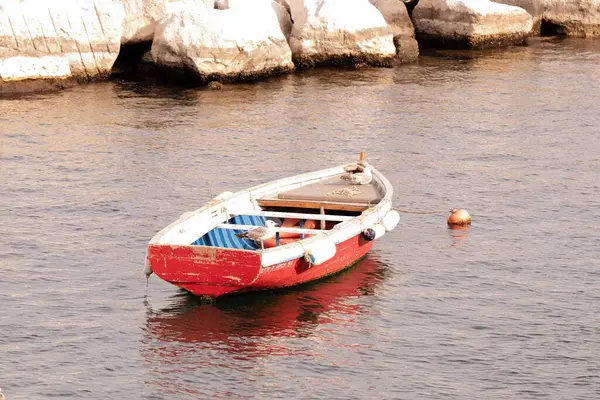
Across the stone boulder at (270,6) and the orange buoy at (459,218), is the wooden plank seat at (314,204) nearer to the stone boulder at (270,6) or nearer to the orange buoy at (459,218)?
the orange buoy at (459,218)

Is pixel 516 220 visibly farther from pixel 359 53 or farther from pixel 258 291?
Result: pixel 359 53

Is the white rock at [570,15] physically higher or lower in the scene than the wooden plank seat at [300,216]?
lower

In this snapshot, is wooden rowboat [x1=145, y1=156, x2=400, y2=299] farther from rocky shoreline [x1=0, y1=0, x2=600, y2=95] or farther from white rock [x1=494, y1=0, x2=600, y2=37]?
white rock [x1=494, y1=0, x2=600, y2=37]

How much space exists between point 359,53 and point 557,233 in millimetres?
20376

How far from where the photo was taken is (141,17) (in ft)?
154

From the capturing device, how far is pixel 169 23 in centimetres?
4441

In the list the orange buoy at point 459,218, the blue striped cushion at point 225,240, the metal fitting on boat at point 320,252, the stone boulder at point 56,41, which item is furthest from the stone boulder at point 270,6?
the metal fitting on boat at point 320,252

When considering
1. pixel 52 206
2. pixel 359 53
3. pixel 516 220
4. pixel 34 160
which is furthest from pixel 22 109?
pixel 516 220

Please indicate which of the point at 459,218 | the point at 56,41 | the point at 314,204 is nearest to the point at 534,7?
the point at 56,41

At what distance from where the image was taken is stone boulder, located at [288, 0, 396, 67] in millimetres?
47156

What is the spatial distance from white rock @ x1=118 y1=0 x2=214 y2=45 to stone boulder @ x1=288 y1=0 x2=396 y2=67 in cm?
520

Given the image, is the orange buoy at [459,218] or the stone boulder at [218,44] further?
the stone boulder at [218,44]

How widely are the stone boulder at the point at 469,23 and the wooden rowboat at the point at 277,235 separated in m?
23.1

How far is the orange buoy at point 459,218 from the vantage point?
98.3ft
